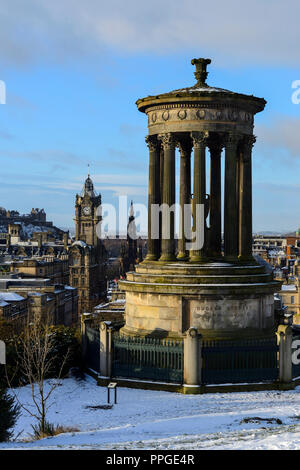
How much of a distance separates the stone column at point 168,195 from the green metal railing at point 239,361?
503 cm

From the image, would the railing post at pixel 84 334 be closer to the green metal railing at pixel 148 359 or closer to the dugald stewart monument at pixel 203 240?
the dugald stewart monument at pixel 203 240

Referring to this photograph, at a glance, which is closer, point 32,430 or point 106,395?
point 32,430

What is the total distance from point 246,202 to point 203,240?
10.4ft

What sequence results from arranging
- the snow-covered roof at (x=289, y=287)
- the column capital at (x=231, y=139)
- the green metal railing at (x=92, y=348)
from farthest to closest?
the snow-covered roof at (x=289, y=287)
the column capital at (x=231, y=139)
the green metal railing at (x=92, y=348)

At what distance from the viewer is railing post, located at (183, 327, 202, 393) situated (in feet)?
85.7

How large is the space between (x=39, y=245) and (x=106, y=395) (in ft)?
504

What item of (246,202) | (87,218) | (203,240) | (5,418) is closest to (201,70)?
(246,202)

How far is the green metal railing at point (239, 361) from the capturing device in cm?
2667

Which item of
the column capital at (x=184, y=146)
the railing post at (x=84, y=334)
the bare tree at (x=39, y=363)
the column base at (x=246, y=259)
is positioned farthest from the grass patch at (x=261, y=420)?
the column capital at (x=184, y=146)

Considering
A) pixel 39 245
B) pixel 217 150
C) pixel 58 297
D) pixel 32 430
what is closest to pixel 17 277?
pixel 58 297

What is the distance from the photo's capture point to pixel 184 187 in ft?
111

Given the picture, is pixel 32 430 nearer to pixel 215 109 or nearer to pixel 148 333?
pixel 148 333

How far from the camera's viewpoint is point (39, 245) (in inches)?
6978

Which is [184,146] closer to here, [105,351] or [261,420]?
[105,351]
